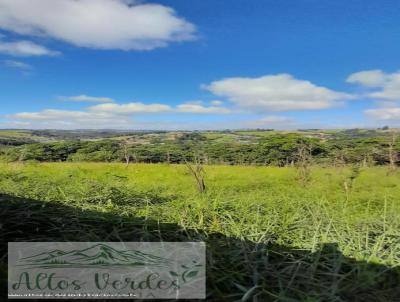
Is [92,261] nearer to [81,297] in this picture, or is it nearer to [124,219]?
[81,297]

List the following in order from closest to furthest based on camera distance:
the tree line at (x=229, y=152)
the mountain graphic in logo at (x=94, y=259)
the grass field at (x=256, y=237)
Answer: the grass field at (x=256, y=237) → the mountain graphic in logo at (x=94, y=259) → the tree line at (x=229, y=152)

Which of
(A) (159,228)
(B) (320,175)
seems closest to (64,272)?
(A) (159,228)

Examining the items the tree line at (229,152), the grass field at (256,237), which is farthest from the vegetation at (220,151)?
the grass field at (256,237)

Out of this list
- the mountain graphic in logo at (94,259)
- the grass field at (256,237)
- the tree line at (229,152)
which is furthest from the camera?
the tree line at (229,152)

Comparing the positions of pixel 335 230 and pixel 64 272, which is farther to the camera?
pixel 335 230

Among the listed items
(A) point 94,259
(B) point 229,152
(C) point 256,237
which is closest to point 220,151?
(B) point 229,152

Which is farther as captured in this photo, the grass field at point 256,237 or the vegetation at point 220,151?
the vegetation at point 220,151

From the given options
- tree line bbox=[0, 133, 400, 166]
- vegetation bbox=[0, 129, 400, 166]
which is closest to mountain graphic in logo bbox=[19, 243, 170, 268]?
tree line bbox=[0, 133, 400, 166]

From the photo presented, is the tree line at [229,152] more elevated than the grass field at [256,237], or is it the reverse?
the grass field at [256,237]

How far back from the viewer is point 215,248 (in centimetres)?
275

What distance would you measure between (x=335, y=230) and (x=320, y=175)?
10.3 meters

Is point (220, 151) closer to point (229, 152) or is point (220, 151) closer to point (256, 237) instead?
point (229, 152)

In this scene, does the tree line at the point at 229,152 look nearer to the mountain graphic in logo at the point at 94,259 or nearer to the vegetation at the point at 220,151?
the vegetation at the point at 220,151

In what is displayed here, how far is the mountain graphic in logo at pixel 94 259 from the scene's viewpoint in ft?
7.77
